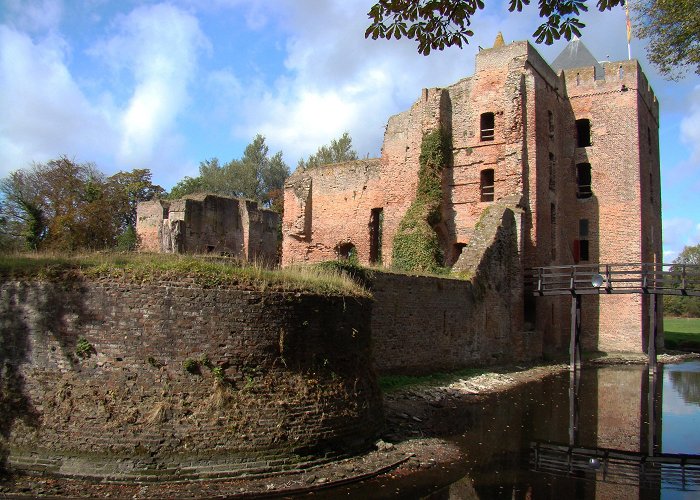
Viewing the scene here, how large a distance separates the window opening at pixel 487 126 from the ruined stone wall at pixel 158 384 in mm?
18505

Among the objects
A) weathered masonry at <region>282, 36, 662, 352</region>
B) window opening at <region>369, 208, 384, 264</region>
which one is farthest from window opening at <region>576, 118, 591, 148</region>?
window opening at <region>369, 208, 384, 264</region>

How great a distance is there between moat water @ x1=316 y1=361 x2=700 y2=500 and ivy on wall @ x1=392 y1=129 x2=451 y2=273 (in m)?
7.21

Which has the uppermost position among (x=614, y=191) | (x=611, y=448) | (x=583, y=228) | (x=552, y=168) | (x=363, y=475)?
(x=552, y=168)

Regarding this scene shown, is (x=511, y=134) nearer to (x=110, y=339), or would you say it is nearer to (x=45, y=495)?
(x=110, y=339)

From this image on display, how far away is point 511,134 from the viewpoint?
25094 mm

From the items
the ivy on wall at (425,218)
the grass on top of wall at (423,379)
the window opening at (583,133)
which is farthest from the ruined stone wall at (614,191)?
the grass on top of wall at (423,379)

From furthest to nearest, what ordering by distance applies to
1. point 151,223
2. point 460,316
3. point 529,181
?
point 151,223
point 529,181
point 460,316

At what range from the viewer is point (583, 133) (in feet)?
98.3

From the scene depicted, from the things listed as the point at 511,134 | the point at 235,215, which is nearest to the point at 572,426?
the point at 511,134

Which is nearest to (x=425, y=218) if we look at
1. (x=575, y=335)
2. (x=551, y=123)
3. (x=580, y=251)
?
(x=575, y=335)

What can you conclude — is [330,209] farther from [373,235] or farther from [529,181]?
[529,181]

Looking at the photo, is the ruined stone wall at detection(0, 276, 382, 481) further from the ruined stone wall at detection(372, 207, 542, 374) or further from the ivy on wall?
the ivy on wall

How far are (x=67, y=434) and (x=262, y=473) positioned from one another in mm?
2709

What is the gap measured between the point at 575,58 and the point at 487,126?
9.61 meters
